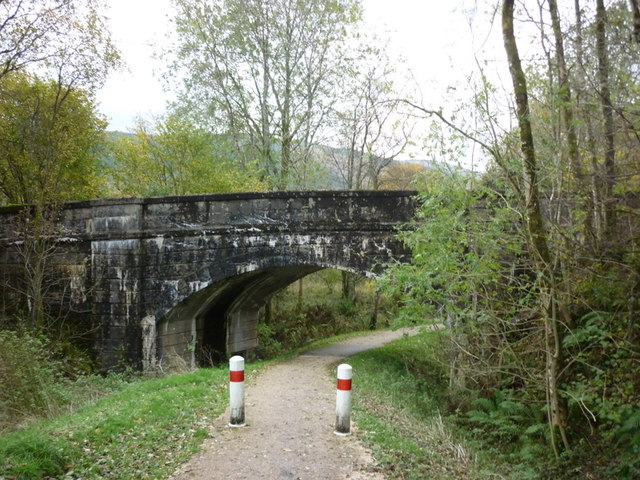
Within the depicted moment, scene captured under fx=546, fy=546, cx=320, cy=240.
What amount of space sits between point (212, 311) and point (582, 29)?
9400 millimetres

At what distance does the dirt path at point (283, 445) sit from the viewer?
4.55 meters

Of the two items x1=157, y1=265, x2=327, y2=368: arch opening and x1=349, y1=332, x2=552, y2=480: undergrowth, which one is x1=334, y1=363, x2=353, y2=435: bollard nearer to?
x1=349, y1=332, x2=552, y2=480: undergrowth

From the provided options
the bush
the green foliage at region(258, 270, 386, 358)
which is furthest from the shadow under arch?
the bush

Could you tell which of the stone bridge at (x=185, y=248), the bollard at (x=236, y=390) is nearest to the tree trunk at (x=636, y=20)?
the stone bridge at (x=185, y=248)

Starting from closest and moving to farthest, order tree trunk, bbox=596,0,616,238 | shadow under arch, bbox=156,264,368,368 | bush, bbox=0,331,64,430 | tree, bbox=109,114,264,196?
1. tree trunk, bbox=596,0,616,238
2. bush, bbox=0,331,64,430
3. shadow under arch, bbox=156,264,368,368
4. tree, bbox=109,114,264,196

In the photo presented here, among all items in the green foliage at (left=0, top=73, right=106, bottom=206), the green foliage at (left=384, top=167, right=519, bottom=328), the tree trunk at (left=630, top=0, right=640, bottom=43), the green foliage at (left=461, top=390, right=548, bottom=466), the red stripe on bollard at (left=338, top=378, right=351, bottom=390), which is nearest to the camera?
the red stripe on bollard at (left=338, top=378, right=351, bottom=390)

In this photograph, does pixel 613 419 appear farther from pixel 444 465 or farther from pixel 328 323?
pixel 328 323

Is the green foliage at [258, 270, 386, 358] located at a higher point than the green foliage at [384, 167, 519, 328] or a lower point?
lower

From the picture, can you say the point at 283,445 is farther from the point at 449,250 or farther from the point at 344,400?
the point at 449,250

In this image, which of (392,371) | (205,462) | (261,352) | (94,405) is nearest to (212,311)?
(261,352)

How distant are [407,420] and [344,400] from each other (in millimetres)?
1776

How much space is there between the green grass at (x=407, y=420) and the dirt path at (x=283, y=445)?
0.93 ft

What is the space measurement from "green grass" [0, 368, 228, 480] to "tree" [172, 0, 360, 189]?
11.1 metres

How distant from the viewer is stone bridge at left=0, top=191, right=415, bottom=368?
982 centimetres
